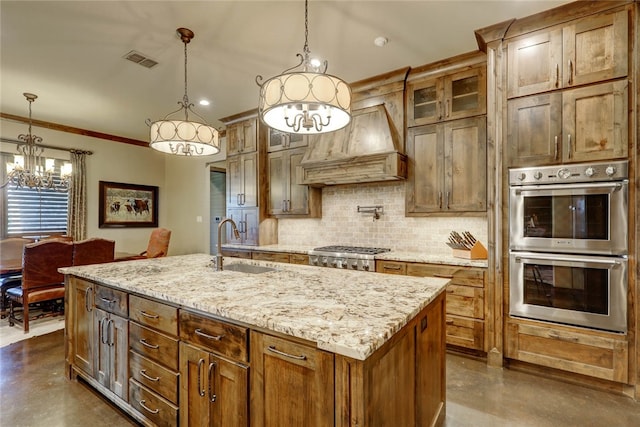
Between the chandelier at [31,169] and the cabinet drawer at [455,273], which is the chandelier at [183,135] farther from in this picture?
the chandelier at [31,169]

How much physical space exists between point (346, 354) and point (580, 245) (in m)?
2.40

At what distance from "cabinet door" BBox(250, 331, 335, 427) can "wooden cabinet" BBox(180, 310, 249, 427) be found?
7cm

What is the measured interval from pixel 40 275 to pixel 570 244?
527 centimetres

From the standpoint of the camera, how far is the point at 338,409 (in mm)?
1022

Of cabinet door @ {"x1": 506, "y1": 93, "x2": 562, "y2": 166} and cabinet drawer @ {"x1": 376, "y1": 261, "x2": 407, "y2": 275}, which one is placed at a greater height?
cabinet door @ {"x1": 506, "y1": 93, "x2": 562, "y2": 166}

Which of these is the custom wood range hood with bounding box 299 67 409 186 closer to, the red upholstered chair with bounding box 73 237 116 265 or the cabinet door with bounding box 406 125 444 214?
the cabinet door with bounding box 406 125 444 214

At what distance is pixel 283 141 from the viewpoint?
4.48 metres

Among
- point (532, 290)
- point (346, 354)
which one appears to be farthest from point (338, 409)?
point (532, 290)

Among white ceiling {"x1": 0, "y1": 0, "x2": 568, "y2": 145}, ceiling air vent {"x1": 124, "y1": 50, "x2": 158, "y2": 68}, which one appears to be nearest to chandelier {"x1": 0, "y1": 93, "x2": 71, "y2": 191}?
white ceiling {"x1": 0, "y1": 0, "x2": 568, "y2": 145}

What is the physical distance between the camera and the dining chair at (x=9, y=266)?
3742mm

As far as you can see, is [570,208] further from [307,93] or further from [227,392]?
[227,392]

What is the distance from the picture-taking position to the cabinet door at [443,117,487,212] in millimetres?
3058

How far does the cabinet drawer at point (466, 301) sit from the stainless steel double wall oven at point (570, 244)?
0.26m

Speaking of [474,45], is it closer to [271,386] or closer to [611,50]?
[611,50]
